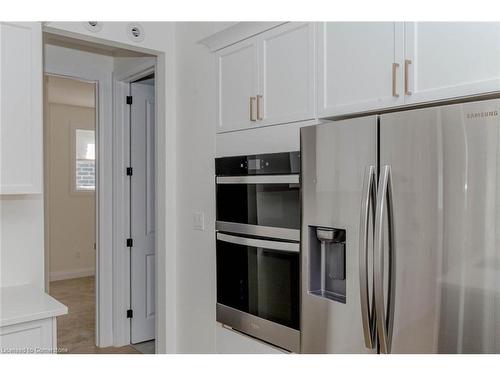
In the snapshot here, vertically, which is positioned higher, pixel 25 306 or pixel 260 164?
pixel 260 164

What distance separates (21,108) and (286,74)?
1.32m

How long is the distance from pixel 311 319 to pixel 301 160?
643mm

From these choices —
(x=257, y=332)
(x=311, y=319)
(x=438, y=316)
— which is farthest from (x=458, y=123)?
(x=257, y=332)

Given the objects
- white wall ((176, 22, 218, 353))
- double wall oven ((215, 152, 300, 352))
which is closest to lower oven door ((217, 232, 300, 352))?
double wall oven ((215, 152, 300, 352))

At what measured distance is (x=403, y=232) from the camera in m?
1.43

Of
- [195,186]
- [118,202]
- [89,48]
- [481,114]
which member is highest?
[89,48]

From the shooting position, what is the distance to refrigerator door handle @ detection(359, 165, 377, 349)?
151 cm

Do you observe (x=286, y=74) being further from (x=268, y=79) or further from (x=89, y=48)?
(x=89, y=48)

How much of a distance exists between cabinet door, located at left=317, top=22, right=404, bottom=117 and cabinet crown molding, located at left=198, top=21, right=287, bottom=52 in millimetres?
381

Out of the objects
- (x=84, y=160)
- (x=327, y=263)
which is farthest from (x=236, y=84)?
(x=84, y=160)

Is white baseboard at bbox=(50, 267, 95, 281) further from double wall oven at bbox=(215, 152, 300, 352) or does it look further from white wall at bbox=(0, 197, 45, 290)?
double wall oven at bbox=(215, 152, 300, 352)

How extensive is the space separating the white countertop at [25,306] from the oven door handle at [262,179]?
3.22ft

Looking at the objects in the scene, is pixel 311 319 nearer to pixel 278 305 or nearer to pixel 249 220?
pixel 278 305

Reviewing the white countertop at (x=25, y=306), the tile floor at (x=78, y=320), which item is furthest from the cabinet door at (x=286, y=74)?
the tile floor at (x=78, y=320)
